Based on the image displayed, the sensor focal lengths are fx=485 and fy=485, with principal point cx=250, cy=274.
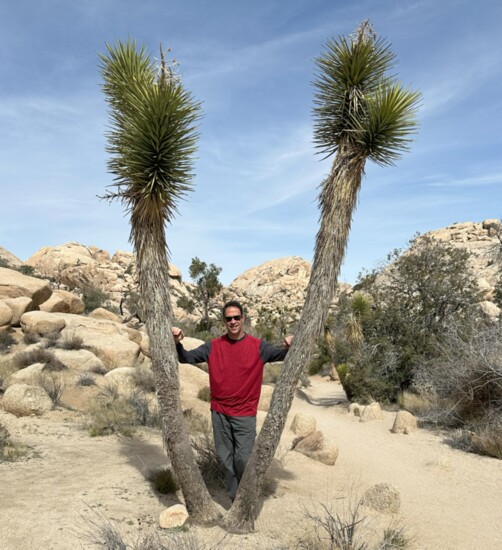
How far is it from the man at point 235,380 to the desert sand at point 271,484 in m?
0.79

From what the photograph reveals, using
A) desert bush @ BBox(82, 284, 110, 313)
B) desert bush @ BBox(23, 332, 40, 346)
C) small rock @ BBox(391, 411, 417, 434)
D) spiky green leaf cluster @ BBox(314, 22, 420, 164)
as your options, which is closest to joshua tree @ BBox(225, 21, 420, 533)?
spiky green leaf cluster @ BBox(314, 22, 420, 164)

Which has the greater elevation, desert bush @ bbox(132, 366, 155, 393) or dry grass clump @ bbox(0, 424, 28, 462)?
desert bush @ bbox(132, 366, 155, 393)

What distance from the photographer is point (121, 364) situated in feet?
52.8

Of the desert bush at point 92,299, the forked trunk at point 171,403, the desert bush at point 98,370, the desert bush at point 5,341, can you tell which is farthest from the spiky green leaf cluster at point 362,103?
the desert bush at point 92,299

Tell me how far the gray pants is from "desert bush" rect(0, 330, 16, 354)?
12274mm

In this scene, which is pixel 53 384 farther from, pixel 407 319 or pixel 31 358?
pixel 407 319

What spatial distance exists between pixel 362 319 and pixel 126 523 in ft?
42.3

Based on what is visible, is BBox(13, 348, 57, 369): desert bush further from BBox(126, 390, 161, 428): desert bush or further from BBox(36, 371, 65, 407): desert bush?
BBox(126, 390, 161, 428): desert bush

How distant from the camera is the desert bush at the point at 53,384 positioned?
10.4 metres

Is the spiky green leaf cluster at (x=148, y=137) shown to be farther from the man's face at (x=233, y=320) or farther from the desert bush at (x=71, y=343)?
the desert bush at (x=71, y=343)

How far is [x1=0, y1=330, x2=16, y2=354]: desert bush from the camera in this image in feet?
49.5

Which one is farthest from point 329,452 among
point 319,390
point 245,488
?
point 319,390

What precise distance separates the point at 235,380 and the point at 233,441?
0.71 metres

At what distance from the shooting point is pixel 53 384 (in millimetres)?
11102
